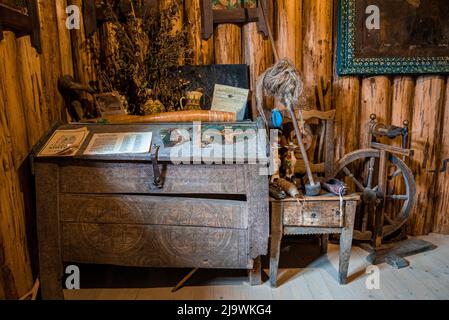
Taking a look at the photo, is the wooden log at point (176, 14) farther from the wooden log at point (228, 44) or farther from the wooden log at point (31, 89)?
the wooden log at point (31, 89)

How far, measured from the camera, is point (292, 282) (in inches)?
95.3

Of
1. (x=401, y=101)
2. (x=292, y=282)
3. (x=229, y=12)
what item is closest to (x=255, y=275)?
(x=292, y=282)

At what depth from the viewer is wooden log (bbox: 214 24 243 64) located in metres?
2.78

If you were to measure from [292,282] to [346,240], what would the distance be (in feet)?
1.65

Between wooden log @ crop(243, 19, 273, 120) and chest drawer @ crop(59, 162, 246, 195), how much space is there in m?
0.87

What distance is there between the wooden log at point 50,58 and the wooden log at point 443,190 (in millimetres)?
3239

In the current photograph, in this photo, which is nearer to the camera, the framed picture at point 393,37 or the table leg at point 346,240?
the table leg at point 346,240

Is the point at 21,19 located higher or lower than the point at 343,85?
higher

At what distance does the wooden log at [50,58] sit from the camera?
229 cm

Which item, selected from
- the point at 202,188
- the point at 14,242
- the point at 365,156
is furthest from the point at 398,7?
the point at 14,242

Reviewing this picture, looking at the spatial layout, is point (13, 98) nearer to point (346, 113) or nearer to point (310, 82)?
point (310, 82)

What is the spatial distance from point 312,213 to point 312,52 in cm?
142

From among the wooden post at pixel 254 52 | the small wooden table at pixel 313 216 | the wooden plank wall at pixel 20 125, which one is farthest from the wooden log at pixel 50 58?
the small wooden table at pixel 313 216

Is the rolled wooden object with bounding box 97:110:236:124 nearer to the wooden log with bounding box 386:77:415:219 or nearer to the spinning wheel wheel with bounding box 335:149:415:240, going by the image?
the spinning wheel wheel with bounding box 335:149:415:240
